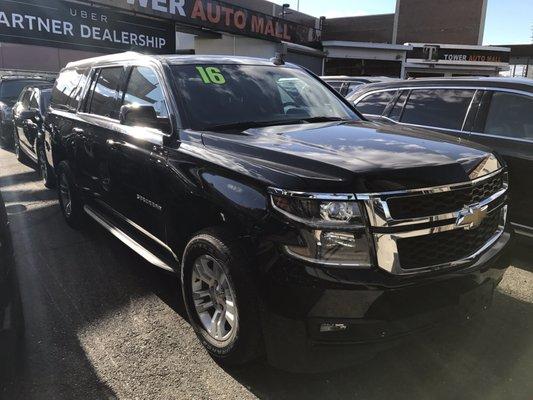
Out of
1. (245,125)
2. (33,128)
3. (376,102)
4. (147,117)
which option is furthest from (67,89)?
(376,102)

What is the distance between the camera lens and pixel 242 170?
109 inches

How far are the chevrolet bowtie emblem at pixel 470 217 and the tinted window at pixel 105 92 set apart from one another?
10.2ft

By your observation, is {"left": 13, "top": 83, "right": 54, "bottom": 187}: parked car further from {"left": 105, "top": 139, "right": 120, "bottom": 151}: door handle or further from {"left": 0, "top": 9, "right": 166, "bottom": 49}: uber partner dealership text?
{"left": 0, "top": 9, "right": 166, "bottom": 49}: uber partner dealership text

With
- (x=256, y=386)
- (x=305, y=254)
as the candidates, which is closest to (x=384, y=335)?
(x=305, y=254)

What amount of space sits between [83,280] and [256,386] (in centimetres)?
223

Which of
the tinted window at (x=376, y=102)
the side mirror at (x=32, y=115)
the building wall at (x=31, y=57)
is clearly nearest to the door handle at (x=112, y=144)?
the tinted window at (x=376, y=102)

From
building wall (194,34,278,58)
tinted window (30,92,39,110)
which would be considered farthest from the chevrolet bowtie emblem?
building wall (194,34,278,58)

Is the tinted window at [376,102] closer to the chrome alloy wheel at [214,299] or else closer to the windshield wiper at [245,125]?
the windshield wiper at [245,125]

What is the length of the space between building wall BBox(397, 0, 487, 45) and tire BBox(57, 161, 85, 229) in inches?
1367

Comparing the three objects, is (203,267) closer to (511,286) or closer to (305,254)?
(305,254)

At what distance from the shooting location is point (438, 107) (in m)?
5.32

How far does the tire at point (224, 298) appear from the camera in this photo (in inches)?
104

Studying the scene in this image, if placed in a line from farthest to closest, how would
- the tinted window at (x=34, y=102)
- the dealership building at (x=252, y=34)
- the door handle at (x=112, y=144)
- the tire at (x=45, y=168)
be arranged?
the dealership building at (x=252, y=34), the tinted window at (x=34, y=102), the tire at (x=45, y=168), the door handle at (x=112, y=144)

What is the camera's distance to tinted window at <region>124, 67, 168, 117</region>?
3.71 metres
